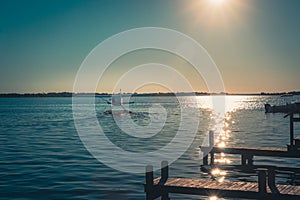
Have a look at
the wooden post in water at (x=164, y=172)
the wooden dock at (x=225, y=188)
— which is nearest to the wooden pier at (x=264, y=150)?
the wooden dock at (x=225, y=188)

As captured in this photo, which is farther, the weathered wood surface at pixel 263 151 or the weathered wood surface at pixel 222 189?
the weathered wood surface at pixel 263 151

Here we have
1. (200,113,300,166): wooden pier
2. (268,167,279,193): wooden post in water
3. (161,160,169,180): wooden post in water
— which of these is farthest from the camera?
(200,113,300,166): wooden pier

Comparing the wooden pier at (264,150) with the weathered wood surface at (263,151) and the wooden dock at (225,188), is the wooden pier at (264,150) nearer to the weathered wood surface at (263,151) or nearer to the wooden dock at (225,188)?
the weathered wood surface at (263,151)

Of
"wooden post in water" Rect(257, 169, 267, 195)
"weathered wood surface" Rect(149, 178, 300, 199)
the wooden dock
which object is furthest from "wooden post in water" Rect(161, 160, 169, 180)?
"wooden post in water" Rect(257, 169, 267, 195)

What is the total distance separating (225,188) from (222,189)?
151 millimetres

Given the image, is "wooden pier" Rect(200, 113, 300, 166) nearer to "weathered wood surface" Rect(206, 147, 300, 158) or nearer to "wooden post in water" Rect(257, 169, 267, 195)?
"weathered wood surface" Rect(206, 147, 300, 158)

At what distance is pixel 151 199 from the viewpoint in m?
16.2

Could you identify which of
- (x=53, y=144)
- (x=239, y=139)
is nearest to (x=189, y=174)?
(x=53, y=144)

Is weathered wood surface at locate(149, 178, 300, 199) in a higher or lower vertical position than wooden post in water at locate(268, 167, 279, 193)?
lower

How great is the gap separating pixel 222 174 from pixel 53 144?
21966mm

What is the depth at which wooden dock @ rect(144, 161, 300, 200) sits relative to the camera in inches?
589

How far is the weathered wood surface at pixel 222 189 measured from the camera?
14961 mm

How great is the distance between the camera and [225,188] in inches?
609

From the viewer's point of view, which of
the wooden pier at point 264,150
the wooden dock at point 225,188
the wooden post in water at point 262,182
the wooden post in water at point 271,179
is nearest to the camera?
the wooden post in water at point 262,182
